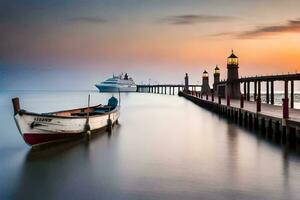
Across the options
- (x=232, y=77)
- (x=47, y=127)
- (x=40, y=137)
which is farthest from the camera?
(x=232, y=77)

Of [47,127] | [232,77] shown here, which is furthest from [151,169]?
[232,77]

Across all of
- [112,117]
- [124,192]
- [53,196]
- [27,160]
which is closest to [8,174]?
[27,160]

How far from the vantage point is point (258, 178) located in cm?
1631

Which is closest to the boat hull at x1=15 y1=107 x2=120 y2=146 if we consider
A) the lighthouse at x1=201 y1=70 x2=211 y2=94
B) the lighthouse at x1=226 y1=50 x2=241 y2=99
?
the lighthouse at x1=226 y1=50 x2=241 y2=99

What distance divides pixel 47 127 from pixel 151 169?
7.44 meters

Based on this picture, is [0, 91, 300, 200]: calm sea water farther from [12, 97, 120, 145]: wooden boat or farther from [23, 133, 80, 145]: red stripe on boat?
[12, 97, 120, 145]: wooden boat

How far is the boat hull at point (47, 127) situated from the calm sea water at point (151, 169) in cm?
62

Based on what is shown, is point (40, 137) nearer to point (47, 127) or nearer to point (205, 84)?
point (47, 127)

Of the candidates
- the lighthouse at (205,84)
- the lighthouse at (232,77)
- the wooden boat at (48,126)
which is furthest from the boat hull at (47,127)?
the lighthouse at (205,84)

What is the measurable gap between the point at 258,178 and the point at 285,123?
275 inches

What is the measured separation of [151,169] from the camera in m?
18.2

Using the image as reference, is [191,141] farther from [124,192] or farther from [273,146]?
[124,192]

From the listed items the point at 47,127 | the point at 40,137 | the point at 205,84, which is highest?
the point at 205,84

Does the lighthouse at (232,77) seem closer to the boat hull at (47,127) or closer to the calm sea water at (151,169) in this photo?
the calm sea water at (151,169)
